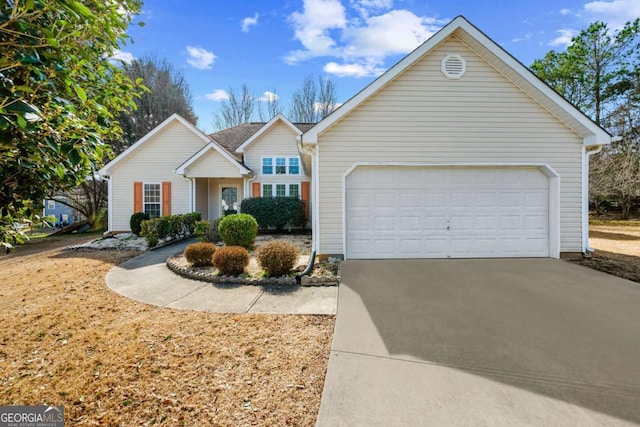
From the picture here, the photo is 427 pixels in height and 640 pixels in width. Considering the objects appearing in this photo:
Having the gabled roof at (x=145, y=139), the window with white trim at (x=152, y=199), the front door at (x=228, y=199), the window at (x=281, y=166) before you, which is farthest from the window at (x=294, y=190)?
the window with white trim at (x=152, y=199)

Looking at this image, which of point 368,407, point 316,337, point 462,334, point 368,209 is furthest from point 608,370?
point 368,209

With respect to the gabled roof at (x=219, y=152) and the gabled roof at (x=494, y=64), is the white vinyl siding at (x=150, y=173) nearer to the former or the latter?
the gabled roof at (x=219, y=152)

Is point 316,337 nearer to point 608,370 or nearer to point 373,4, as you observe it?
point 608,370

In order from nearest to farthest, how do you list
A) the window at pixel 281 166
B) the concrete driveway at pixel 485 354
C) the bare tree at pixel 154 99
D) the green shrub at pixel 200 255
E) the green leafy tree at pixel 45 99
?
the green leafy tree at pixel 45 99 < the concrete driveway at pixel 485 354 < the green shrub at pixel 200 255 < the window at pixel 281 166 < the bare tree at pixel 154 99

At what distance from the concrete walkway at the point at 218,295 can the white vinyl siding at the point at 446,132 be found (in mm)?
2281

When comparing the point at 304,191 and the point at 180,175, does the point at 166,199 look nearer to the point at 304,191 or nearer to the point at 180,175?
the point at 180,175

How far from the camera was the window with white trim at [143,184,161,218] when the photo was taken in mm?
14586

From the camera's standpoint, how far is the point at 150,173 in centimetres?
1461

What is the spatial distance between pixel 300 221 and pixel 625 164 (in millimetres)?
22432

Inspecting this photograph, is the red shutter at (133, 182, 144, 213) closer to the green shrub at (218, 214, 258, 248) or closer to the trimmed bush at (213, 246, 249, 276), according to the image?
the green shrub at (218, 214, 258, 248)

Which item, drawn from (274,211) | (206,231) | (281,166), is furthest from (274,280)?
(281,166)

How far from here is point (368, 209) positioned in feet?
24.8

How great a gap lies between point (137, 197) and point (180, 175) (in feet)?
8.60

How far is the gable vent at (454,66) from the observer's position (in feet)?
24.2
